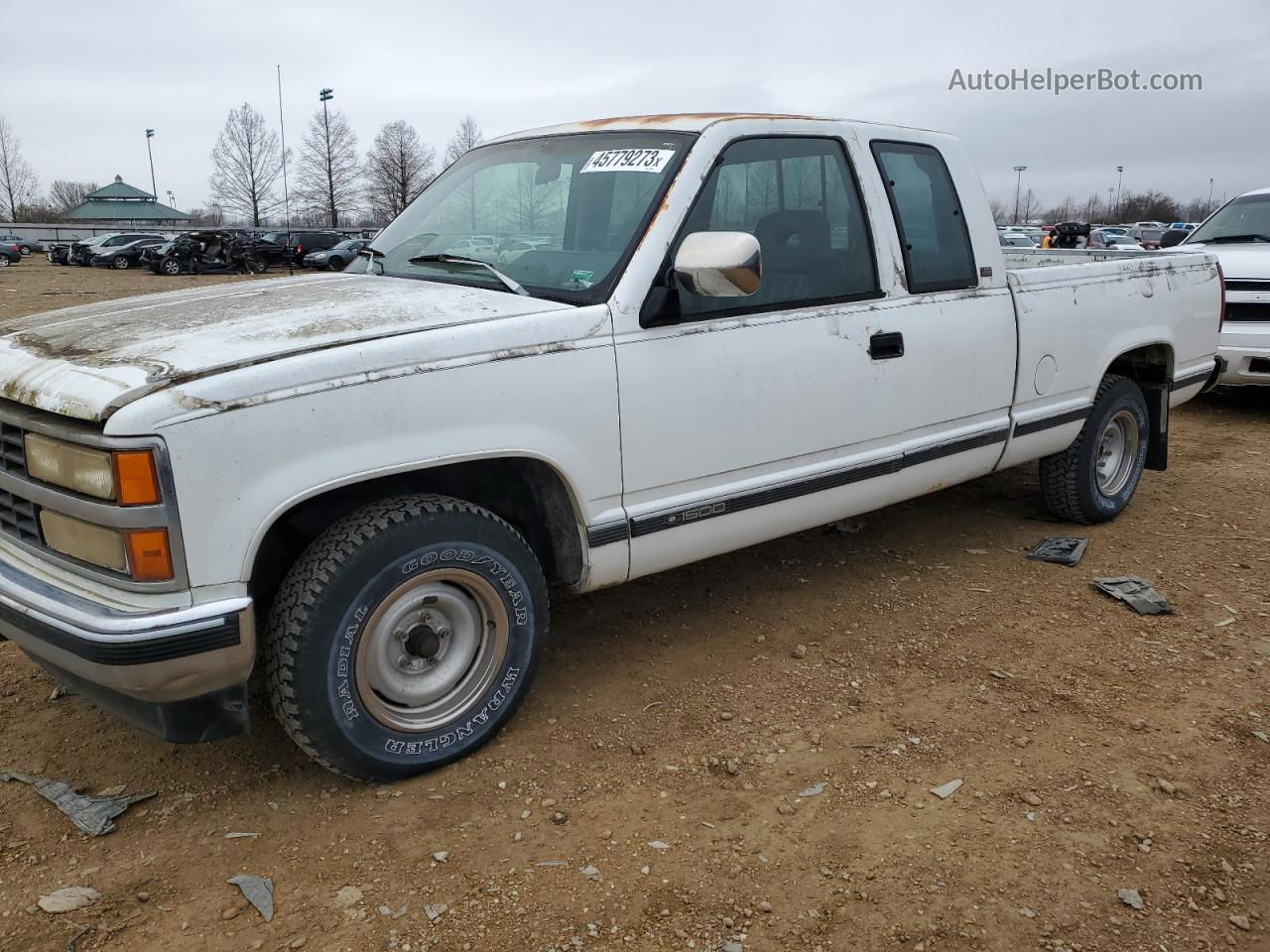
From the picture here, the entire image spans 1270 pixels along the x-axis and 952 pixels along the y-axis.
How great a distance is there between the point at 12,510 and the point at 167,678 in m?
0.74

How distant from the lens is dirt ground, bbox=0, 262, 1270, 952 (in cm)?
246

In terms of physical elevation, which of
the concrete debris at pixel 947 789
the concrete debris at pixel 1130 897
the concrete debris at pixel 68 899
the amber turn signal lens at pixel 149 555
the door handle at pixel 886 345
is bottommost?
the concrete debris at pixel 1130 897

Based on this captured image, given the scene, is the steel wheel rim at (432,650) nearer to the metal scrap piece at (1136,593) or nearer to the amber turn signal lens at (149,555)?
the amber turn signal lens at (149,555)

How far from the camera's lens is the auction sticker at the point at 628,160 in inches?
136

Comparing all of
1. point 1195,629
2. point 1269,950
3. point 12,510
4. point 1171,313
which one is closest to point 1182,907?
point 1269,950

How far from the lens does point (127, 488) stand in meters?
2.39

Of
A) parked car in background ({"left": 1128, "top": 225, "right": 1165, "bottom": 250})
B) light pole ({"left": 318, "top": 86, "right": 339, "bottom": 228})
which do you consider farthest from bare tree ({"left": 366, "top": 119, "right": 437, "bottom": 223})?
parked car in background ({"left": 1128, "top": 225, "right": 1165, "bottom": 250})

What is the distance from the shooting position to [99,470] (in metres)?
2.44

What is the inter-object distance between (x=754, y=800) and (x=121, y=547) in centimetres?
184

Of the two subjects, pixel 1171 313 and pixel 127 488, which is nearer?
pixel 127 488

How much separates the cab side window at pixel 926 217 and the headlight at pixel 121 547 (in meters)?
2.89

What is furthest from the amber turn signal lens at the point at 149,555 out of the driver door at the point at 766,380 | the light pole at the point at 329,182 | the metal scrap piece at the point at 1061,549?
the light pole at the point at 329,182

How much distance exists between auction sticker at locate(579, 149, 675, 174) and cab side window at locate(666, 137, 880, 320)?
0.18m

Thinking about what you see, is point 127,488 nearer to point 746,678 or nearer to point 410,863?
point 410,863
